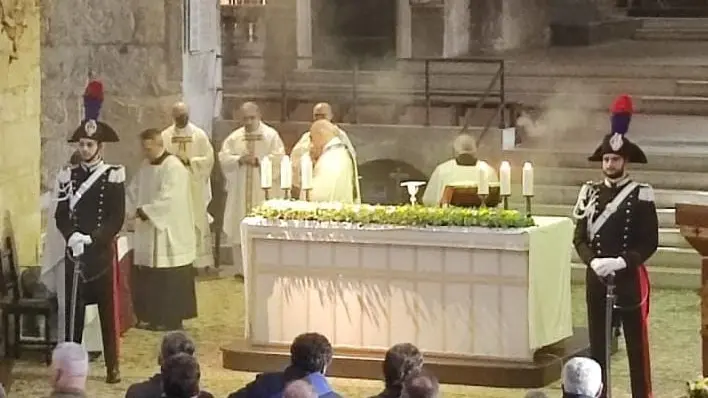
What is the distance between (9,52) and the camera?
12641mm

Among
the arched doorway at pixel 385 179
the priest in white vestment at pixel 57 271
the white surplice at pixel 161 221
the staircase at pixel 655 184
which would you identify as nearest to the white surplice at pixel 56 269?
the priest in white vestment at pixel 57 271

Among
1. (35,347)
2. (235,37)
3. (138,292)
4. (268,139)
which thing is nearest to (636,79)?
(235,37)

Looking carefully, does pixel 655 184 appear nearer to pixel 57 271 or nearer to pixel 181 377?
pixel 57 271

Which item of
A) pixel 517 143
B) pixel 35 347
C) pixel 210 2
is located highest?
pixel 210 2

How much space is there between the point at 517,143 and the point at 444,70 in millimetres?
2992

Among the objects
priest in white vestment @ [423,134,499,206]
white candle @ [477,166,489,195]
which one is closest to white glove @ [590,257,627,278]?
white candle @ [477,166,489,195]

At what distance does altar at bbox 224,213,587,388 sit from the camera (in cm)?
1138

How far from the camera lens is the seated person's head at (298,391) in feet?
22.1

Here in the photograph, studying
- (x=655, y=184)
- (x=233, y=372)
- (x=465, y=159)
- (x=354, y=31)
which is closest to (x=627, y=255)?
(x=233, y=372)

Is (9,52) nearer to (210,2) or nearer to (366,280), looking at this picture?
(366,280)

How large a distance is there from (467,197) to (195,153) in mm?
4086

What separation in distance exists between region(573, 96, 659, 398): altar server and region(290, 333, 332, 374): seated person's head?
321 centimetres

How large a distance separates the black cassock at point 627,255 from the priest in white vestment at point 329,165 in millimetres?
4058

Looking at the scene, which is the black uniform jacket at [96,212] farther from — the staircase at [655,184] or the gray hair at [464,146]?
the staircase at [655,184]
